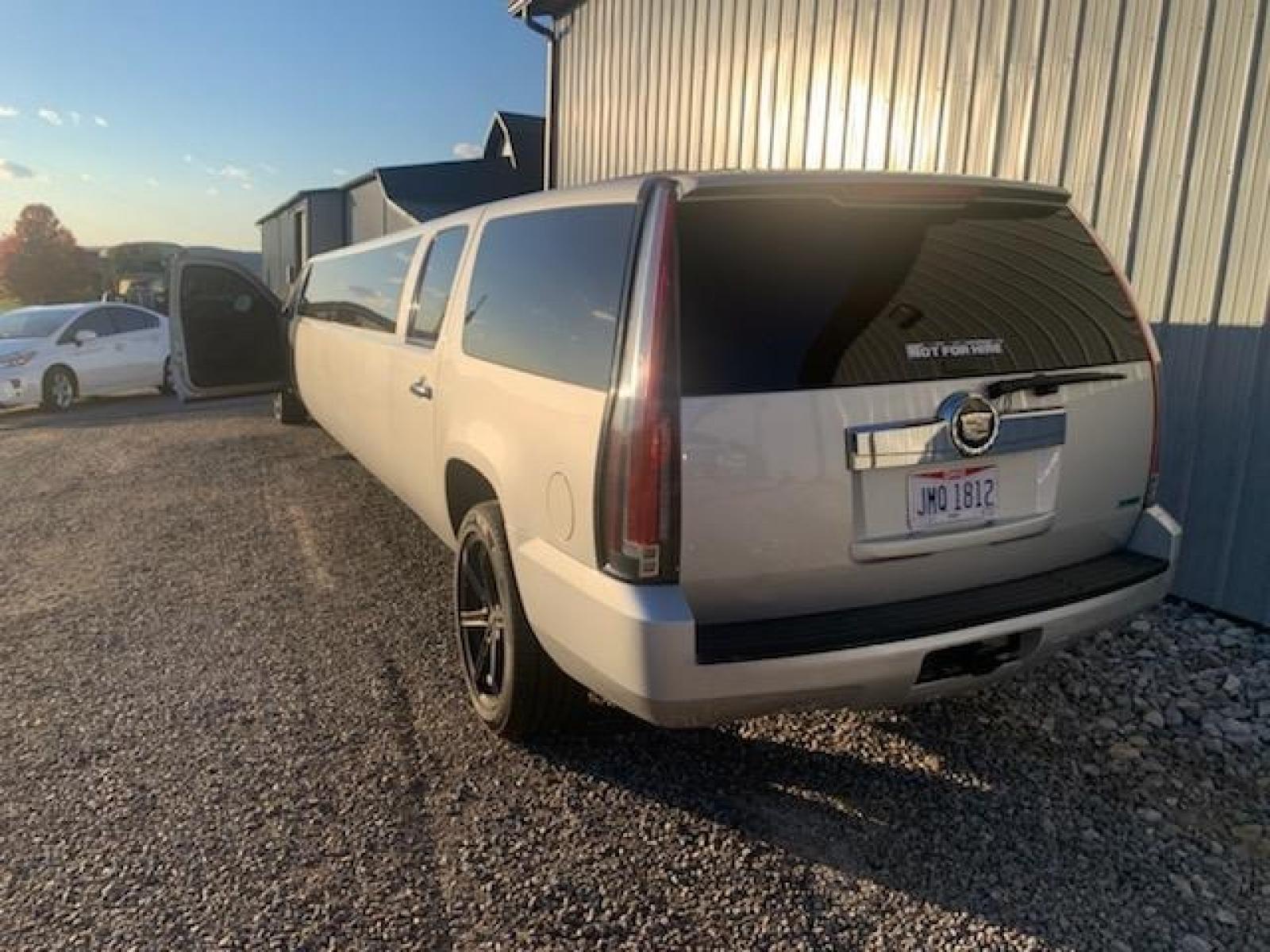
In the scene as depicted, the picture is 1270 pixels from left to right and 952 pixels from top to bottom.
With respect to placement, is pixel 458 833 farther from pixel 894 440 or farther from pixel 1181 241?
pixel 1181 241

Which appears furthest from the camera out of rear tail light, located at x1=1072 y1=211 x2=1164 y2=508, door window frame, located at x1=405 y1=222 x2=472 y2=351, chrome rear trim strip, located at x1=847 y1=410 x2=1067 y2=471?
door window frame, located at x1=405 y1=222 x2=472 y2=351

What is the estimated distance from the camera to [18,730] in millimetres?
3375

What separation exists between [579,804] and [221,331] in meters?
7.17

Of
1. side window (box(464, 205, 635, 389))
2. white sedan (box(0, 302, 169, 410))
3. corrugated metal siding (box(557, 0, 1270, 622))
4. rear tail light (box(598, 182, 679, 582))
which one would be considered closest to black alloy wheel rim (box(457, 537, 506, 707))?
side window (box(464, 205, 635, 389))

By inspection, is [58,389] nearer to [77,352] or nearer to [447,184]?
[77,352]

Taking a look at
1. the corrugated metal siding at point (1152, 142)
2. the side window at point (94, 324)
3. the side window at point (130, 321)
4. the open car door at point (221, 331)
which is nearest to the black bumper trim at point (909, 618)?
the corrugated metal siding at point (1152, 142)

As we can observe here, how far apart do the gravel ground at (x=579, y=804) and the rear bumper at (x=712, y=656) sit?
51 centimetres

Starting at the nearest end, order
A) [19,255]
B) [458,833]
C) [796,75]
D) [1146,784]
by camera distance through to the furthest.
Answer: [458,833] < [1146,784] < [796,75] < [19,255]

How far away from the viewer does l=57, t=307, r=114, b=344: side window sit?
13.1 metres

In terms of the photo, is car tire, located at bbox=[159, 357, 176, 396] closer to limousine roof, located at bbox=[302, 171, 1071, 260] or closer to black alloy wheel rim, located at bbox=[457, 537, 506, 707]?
black alloy wheel rim, located at bbox=[457, 537, 506, 707]

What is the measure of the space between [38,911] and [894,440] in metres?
2.57

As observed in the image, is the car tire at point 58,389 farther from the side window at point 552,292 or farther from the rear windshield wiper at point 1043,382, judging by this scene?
the rear windshield wiper at point 1043,382

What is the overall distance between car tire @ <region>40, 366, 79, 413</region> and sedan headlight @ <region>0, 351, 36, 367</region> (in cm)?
26

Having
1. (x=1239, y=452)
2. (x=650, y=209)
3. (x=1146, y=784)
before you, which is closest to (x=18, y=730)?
(x=650, y=209)
